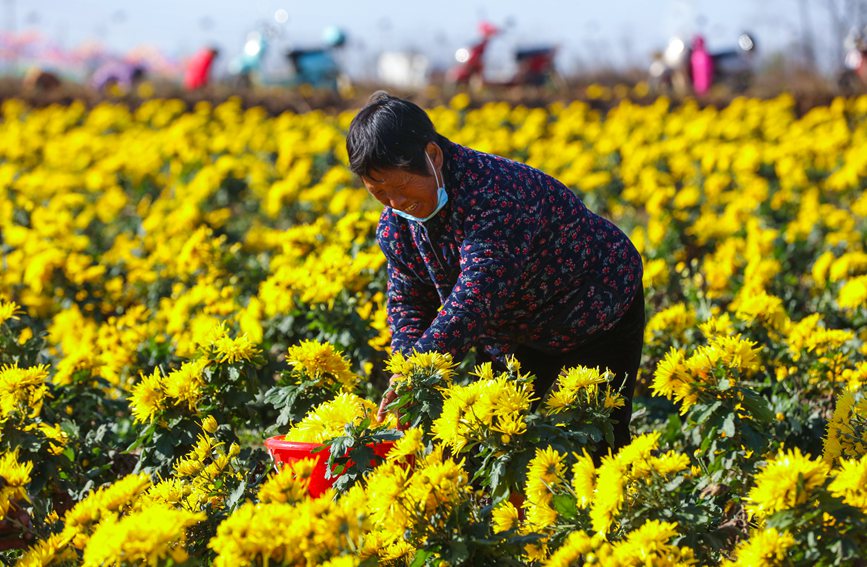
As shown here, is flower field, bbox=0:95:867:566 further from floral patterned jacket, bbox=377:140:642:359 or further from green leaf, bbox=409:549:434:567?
floral patterned jacket, bbox=377:140:642:359

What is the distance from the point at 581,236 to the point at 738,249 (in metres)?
2.67

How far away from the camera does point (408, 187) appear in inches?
105

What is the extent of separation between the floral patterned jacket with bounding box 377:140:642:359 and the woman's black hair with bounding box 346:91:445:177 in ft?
0.53

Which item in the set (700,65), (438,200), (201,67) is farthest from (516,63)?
(438,200)

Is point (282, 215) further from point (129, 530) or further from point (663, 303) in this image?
point (129, 530)

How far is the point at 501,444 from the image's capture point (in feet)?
7.42

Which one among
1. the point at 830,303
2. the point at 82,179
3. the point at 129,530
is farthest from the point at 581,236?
the point at 82,179

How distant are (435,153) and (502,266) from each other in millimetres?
322

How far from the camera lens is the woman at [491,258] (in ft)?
8.67

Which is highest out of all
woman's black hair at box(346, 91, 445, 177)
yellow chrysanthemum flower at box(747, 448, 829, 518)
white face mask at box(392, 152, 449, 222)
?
woman's black hair at box(346, 91, 445, 177)

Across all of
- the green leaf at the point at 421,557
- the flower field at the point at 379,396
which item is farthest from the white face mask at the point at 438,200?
the green leaf at the point at 421,557

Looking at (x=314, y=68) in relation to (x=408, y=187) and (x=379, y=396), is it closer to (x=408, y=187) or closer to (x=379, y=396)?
(x=379, y=396)

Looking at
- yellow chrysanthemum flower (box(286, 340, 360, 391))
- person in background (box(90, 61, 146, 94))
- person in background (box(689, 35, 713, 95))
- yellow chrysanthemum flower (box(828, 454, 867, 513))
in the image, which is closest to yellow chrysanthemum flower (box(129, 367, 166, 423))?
yellow chrysanthemum flower (box(286, 340, 360, 391))

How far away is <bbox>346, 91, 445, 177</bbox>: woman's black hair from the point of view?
2.58m
